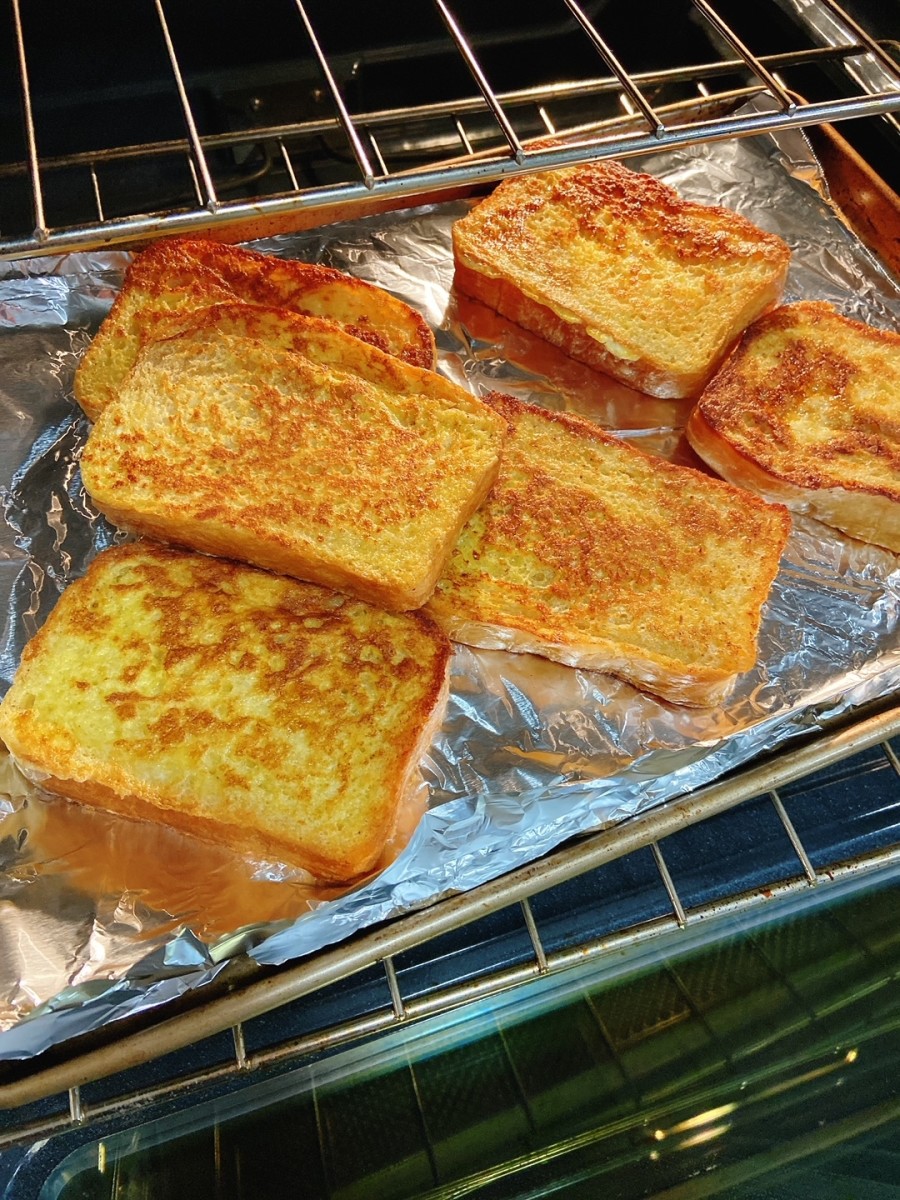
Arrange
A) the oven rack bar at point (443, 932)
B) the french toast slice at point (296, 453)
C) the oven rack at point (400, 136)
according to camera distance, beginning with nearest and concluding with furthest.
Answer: the oven rack at point (400, 136)
the oven rack bar at point (443, 932)
the french toast slice at point (296, 453)

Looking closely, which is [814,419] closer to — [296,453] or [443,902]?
[296,453]

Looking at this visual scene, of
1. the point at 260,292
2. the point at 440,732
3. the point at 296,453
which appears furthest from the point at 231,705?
the point at 260,292

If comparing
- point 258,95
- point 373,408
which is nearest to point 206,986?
point 373,408

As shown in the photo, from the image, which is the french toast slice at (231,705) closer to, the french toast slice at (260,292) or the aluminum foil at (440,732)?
the aluminum foil at (440,732)

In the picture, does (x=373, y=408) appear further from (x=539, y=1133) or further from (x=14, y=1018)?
(x=539, y=1133)

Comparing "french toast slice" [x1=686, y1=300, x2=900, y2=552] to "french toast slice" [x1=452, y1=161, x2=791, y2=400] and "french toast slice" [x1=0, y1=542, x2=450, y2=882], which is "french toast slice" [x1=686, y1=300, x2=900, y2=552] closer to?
"french toast slice" [x1=452, y1=161, x2=791, y2=400]

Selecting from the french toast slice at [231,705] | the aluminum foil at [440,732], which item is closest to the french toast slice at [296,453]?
the french toast slice at [231,705]
